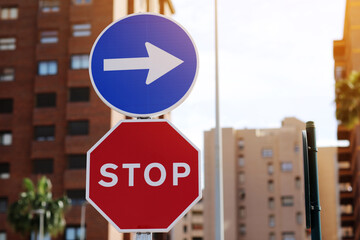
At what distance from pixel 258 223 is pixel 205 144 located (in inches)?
572

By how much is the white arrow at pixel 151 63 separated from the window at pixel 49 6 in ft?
193

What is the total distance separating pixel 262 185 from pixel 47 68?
46791 mm

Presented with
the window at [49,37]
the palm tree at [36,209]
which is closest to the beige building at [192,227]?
the window at [49,37]

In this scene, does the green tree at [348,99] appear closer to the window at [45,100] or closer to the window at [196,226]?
the window at [45,100]

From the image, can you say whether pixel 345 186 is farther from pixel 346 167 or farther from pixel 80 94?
pixel 80 94

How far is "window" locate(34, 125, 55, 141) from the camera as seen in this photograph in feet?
193

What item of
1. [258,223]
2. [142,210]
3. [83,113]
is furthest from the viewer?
[258,223]

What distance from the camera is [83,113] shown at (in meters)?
57.4

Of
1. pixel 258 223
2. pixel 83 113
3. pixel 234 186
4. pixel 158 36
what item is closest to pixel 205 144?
pixel 234 186

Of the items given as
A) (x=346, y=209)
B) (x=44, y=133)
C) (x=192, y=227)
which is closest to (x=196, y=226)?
(x=192, y=227)

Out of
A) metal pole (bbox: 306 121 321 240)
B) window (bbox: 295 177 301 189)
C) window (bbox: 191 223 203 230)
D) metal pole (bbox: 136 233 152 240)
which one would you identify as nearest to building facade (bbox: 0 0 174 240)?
window (bbox: 295 177 301 189)

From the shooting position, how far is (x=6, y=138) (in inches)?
2382

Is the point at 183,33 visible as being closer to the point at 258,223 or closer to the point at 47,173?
the point at 47,173

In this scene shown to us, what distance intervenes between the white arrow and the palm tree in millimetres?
51942
